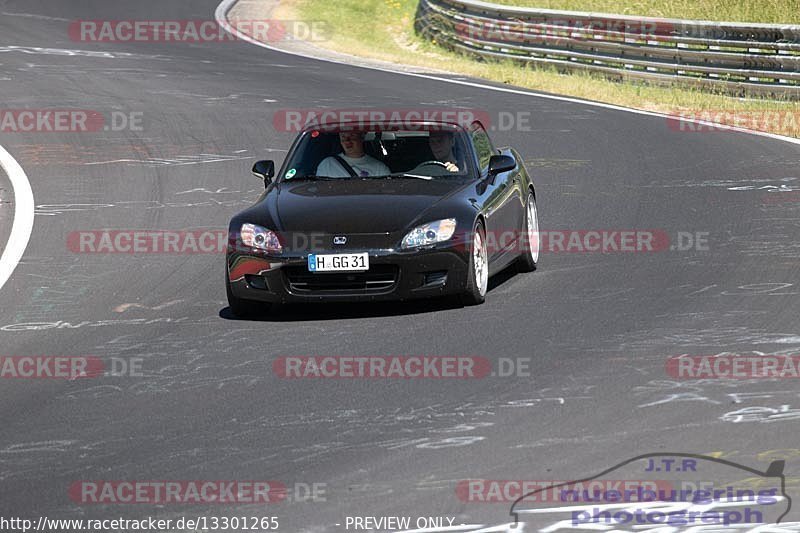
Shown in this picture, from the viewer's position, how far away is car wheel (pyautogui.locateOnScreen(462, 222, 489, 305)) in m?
11.1

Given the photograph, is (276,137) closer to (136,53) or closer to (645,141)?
(645,141)

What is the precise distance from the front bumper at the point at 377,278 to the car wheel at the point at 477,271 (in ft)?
0.22

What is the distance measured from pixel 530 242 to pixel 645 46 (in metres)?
15.1

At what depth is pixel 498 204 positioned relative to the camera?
12203 millimetres

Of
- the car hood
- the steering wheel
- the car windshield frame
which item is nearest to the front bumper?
the car hood

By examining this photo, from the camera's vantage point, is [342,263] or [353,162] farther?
[353,162]

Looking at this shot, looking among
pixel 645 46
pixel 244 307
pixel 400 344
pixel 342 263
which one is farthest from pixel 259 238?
pixel 645 46

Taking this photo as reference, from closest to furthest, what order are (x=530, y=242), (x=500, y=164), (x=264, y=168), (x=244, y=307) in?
(x=244, y=307) → (x=500, y=164) → (x=264, y=168) → (x=530, y=242)

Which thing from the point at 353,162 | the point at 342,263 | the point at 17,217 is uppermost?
the point at 353,162

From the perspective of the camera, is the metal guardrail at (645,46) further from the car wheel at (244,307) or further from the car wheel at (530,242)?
the car wheel at (244,307)

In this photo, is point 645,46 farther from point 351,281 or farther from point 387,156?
point 351,281

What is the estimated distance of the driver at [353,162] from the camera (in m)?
12.3

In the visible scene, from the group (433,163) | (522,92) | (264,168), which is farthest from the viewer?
(522,92)

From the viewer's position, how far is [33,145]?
805 inches
